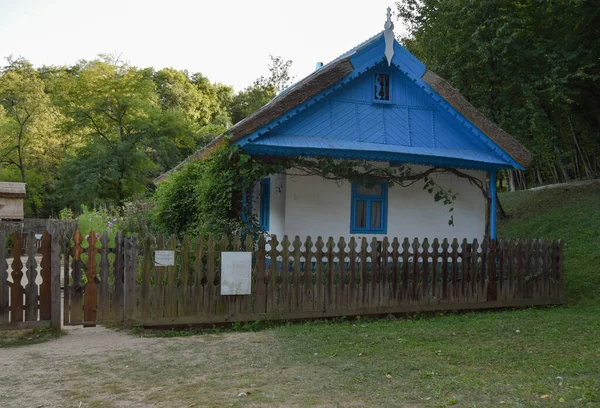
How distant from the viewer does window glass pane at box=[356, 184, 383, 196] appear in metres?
12.0

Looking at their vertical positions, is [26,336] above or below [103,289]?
below

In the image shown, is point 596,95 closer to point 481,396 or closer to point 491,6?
point 491,6

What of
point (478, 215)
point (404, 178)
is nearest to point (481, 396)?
point (404, 178)

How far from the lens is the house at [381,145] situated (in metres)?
11.1

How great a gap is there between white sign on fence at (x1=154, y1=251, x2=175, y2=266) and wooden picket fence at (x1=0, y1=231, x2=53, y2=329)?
1566 mm

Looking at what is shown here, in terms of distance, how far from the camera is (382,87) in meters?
12.1

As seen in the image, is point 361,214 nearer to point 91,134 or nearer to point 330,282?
point 330,282

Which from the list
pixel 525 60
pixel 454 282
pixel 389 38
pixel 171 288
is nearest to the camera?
pixel 171 288

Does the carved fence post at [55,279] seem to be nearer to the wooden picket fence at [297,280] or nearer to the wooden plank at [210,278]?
the wooden picket fence at [297,280]

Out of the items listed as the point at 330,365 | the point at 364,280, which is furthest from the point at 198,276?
the point at 330,365

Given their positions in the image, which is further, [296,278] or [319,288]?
[319,288]

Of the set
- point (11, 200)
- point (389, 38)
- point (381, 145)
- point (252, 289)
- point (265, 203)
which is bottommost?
point (252, 289)

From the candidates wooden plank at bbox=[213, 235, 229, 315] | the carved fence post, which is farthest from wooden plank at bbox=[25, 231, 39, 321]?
wooden plank at bbox=[213, 235, 229, 315]

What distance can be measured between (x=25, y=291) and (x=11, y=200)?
84.5ft
